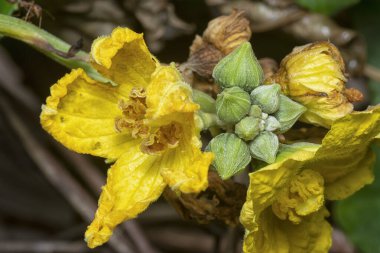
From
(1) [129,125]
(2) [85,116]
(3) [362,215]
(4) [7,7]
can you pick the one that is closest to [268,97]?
(1) [129,125]

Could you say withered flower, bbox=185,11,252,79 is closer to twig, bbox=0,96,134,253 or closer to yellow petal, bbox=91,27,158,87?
yellow petal, bbox=91,27,158,87

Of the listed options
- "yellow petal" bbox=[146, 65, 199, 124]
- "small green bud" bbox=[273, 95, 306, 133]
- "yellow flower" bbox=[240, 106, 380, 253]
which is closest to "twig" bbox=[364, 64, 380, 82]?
"yellow flower" bbox=[240, 106, 380, 253]

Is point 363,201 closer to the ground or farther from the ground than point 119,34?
closer to the ground

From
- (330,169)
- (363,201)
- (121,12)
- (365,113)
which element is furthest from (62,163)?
(365,113)

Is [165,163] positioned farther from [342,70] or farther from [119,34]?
[342,70]

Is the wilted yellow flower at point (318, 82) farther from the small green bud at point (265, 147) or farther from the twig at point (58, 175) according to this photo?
the twig at point (58, 175)

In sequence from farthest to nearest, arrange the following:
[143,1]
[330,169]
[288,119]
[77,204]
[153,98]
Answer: [77,204] < [143,1] < [330,169] < [288,119] < [153,98]
